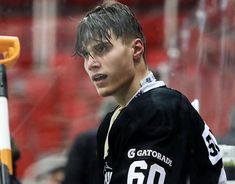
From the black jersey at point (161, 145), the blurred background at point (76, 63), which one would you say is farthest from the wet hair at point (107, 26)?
the blurred background at point (76, 63)

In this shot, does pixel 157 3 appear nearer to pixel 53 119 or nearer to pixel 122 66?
pixel 53 119

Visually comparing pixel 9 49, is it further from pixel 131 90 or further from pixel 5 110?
pixel 131 90

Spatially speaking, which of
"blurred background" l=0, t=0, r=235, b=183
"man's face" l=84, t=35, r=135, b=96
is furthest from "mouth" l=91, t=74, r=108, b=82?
"blurred background" l=0, t=0, r=235, b=183

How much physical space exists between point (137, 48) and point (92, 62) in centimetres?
12

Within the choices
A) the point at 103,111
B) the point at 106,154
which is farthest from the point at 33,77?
the point at 106,154

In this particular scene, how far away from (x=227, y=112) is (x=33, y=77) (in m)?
1.32

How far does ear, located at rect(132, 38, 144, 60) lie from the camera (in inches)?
85.5

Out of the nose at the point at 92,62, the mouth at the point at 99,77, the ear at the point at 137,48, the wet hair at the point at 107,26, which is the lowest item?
the mouth at the point at 99,77

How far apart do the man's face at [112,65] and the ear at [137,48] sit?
1 centimetres

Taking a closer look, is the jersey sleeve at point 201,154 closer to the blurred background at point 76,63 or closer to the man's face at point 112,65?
the man's face at point 112,65

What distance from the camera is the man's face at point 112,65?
215 cm

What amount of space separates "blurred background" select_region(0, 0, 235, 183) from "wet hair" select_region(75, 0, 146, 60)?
154 cm

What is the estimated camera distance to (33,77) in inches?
194

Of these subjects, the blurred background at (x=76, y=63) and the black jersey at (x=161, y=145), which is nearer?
the black jersey at (x=161, y=145)
